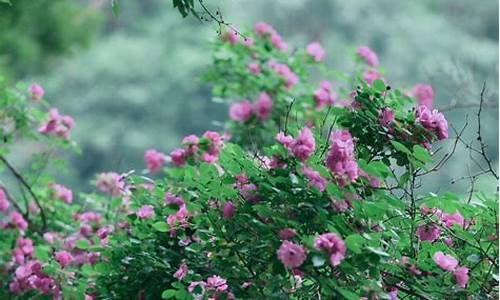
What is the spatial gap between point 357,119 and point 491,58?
22.4 ft

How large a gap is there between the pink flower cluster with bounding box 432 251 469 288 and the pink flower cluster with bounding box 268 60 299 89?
170 centimetres

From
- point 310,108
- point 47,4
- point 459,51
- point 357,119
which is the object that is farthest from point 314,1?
point 357,119

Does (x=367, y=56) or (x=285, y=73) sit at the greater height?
(x=367, y=56)

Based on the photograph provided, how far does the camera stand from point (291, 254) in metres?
1.65

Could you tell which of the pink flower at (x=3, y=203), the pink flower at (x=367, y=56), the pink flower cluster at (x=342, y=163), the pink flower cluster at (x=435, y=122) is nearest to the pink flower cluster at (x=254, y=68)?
the pink flower at (x=367, y=56)

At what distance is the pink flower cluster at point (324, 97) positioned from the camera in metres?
3.46

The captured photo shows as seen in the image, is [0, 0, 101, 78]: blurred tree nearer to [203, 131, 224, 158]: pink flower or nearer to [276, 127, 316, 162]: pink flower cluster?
[203, 131, 224, 158]: pink flower

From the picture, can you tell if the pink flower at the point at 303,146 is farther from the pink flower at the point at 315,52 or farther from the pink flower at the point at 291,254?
the pink flower at the point at 315,52

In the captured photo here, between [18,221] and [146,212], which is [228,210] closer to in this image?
[146,212]

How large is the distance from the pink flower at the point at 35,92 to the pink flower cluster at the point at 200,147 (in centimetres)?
71

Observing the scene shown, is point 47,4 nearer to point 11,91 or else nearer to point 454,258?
point 11,91

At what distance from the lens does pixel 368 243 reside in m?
1.68

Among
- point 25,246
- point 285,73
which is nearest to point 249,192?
point 25,246

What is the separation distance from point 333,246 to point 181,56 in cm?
771
